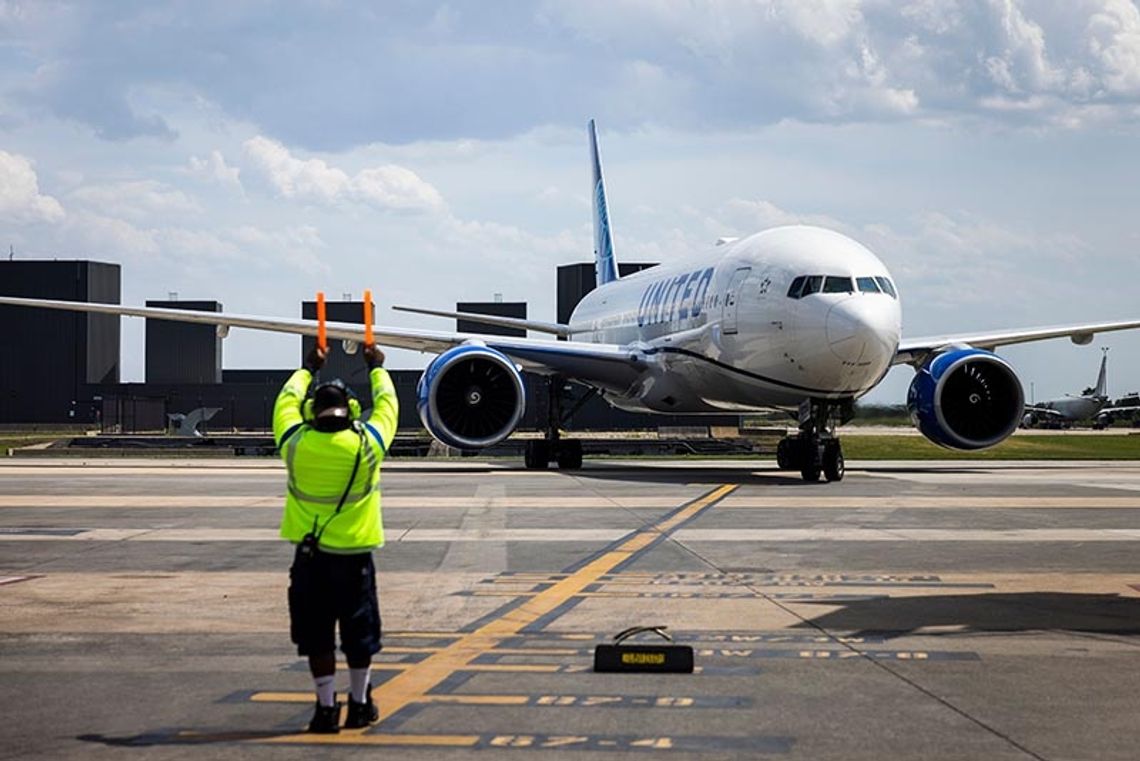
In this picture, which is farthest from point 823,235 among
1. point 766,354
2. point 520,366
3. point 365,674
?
point 365,674

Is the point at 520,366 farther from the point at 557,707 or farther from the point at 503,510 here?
the point at 557,707

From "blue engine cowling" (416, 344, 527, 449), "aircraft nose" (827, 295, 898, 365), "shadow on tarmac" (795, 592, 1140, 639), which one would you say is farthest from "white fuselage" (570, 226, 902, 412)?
"shadow on tarmac" (795, 592, 1140, 639)

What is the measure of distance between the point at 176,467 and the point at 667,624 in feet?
82.5

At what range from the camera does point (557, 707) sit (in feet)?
25.5

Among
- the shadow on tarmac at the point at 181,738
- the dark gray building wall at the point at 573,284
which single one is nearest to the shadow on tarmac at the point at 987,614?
the shadow on tarmac at the point at 181,738

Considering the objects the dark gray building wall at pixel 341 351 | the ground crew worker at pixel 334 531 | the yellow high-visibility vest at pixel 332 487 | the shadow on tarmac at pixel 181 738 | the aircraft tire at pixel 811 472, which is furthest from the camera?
the dark gray building wall at pixel 341 351

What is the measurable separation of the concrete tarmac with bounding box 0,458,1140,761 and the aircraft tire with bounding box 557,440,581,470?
12.5 meters

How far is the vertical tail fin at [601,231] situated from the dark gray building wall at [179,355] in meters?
44.4

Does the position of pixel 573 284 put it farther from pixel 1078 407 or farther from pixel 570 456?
Answer: pixel 570 456

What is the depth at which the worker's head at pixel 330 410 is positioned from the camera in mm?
7840

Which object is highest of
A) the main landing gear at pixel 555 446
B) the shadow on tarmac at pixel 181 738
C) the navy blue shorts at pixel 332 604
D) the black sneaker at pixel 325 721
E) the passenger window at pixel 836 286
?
the passenger window at pixel 836 286

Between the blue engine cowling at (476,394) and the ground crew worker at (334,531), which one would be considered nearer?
the ground crew worker at (334,531)

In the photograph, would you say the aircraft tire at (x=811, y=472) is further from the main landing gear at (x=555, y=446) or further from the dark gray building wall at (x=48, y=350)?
the dark gray building wall at (x=48, y=350)

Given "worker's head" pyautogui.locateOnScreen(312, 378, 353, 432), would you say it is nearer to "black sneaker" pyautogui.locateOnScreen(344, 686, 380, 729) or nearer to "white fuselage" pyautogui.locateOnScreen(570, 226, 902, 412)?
"black sneaker" pyautogui.locateOnScreen(344, 686, 380, 729)
